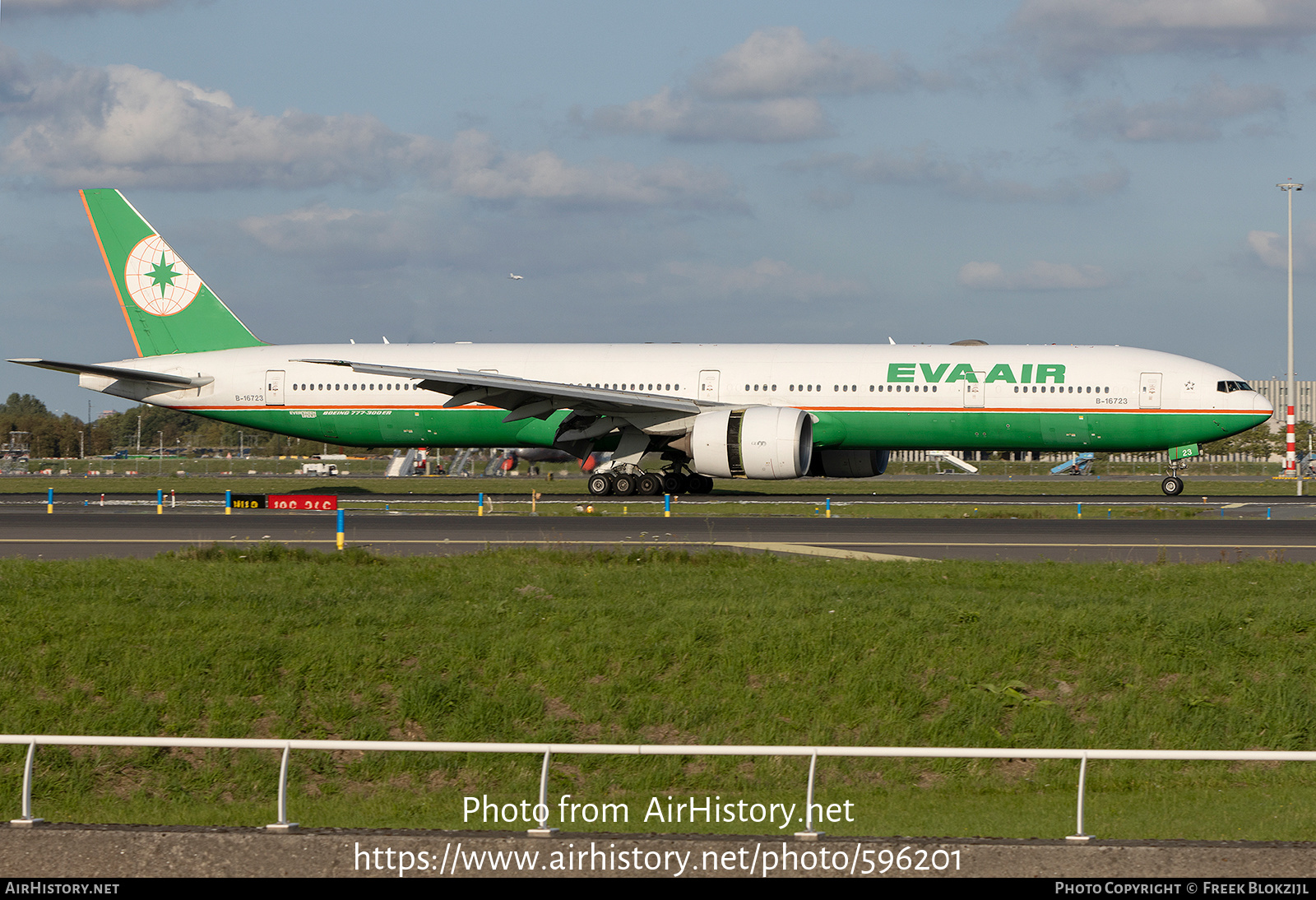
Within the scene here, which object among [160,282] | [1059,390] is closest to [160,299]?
[160,282]

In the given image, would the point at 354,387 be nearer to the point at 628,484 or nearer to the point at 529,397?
the point at 529,397

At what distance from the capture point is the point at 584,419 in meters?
36.6

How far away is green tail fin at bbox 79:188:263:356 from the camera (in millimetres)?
43344

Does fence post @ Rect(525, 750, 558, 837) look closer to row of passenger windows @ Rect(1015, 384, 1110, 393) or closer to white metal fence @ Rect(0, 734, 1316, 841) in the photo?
white metal fence @ Rect(0, 734, 1316, 841)

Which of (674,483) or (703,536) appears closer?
(703,536)

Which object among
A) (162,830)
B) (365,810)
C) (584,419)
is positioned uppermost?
(584,419)

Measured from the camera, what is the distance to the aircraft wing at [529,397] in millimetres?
34594

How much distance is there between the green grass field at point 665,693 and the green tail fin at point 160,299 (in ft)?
92.5

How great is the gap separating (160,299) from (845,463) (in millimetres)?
24689

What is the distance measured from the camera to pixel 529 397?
35781 mm

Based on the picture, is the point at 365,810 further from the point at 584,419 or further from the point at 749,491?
the point at 749,491

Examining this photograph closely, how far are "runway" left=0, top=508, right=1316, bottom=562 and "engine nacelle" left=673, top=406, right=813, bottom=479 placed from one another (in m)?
2.91

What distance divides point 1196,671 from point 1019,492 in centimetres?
3055
